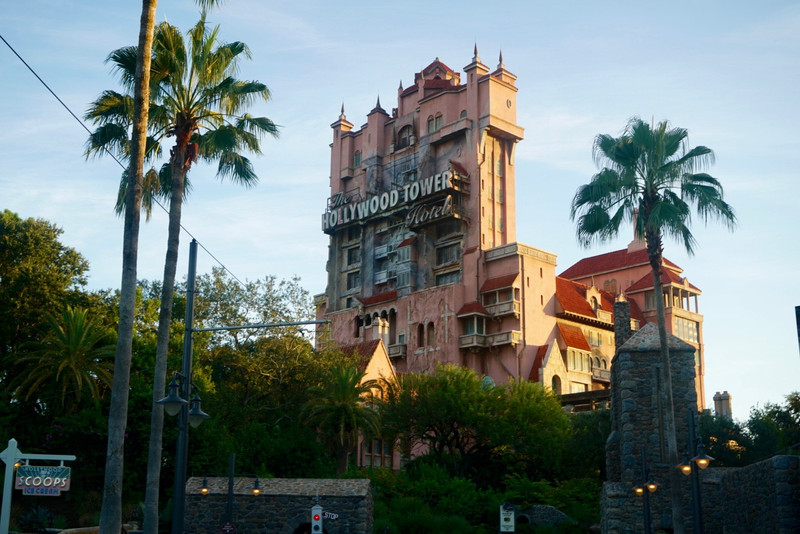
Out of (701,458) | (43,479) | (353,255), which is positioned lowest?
(43,479)

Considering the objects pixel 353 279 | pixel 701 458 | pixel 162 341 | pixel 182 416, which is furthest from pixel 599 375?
pixel 182 416

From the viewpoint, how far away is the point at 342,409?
4534 centimetres

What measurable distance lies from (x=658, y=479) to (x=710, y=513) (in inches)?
85.7

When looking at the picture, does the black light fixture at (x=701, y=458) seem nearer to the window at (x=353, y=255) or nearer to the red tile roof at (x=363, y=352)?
the red tile roof at (x=363, y=352)

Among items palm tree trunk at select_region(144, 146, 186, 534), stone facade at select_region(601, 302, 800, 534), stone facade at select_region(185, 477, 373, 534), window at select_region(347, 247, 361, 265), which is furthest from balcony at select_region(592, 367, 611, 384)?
palm tree trunk at select_region(144, 146, 186, 534)

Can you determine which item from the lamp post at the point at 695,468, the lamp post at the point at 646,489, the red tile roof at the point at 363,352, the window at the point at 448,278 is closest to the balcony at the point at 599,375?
the window at the point at 448,278

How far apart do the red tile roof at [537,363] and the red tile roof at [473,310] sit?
519cm

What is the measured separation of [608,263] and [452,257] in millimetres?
22847

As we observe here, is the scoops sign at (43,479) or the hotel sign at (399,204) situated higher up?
the hotel sign at (399,204)

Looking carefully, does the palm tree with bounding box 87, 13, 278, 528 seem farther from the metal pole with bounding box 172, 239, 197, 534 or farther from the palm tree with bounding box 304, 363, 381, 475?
the palm tree with bounding box 304, 363, 381, 475

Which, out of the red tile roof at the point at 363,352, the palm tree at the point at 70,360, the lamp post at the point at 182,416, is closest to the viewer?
the lamp post at the point at 182,416

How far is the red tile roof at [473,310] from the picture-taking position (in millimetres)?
71200

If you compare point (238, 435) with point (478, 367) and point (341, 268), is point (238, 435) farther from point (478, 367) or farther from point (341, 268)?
point (341, 268)

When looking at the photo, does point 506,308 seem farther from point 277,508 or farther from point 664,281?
point 277,508
